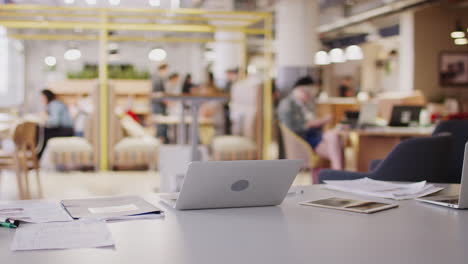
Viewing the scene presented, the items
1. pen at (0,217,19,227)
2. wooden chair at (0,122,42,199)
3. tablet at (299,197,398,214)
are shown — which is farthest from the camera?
wooden chair at (0,122,42,199)

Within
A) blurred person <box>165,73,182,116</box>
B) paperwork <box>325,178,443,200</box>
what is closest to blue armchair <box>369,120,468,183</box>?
paperwork <box>325,178,443,200</box>

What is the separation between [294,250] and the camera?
4.48ft

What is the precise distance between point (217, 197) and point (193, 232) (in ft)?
1.08

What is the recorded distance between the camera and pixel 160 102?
1052 cm

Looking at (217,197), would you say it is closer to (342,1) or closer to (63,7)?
(63,7)

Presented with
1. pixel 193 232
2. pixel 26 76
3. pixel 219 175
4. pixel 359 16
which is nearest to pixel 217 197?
pixel 219 175

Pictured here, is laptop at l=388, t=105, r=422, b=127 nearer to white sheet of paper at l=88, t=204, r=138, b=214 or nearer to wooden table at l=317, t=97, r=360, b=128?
white sheet of paper at l=88, t=204, r=138, b=214

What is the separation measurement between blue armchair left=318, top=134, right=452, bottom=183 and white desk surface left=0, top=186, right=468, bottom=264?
1.88 metres

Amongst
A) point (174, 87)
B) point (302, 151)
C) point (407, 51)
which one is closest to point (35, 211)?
point (302, 151)

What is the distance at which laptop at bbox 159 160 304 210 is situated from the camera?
1790mm

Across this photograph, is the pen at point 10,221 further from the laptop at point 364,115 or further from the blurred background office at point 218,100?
the laptop at point 364,115

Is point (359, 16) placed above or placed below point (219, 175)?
above

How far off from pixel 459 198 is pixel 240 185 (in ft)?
2.31

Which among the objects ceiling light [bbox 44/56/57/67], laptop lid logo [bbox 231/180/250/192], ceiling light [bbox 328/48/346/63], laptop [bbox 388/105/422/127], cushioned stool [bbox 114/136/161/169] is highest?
ceiling light [bbox 328/48/346/63]
